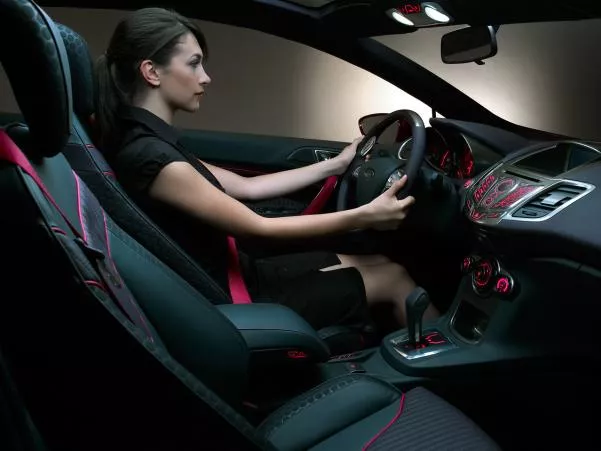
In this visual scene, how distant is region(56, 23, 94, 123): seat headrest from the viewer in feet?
3.27

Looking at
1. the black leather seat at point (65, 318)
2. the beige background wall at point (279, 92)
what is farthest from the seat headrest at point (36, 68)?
the beige background wall at point (279, 92)

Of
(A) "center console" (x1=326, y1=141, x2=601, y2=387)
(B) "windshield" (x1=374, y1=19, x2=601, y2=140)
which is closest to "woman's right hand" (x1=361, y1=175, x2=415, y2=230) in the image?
(A) "center console" (x1=326, y1=141, x2=601, y2=387)

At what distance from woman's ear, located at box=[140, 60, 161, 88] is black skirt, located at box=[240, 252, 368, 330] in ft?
1.38

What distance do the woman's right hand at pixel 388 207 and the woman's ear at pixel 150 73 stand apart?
51 centimetres

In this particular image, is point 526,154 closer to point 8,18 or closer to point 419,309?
point 419,309

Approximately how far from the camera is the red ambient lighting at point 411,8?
5.29ft

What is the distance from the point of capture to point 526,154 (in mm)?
1208

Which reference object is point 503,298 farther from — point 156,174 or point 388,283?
point 156,174

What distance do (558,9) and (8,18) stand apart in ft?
4.00

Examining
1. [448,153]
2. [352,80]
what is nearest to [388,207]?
[448,153]

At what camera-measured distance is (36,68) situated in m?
0.58

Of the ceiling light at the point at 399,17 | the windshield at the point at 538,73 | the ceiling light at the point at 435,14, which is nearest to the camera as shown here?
the ceiling light at the point at 435,14

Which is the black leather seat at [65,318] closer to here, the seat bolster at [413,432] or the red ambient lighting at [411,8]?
the seat bolster at [413,432]

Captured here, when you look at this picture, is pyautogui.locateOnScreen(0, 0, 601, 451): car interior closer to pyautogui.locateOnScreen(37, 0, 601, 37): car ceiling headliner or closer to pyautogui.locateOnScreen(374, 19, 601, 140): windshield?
pyautogui.locateOnScreen(37, 0, 601, 37): car ceiling headliner
